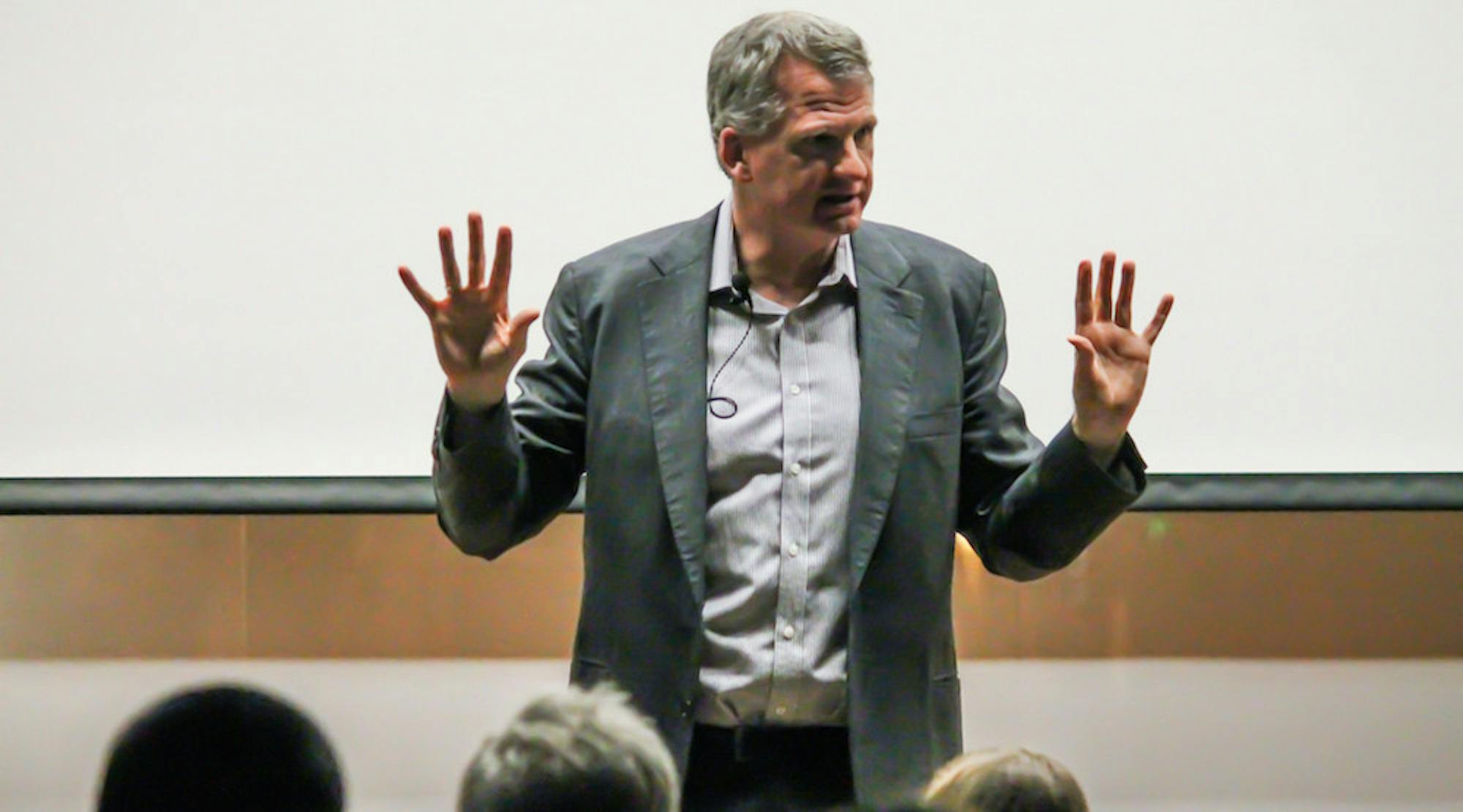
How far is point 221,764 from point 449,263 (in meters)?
0.79

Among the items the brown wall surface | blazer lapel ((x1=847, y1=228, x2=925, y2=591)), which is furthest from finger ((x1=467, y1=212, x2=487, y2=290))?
the brown wall surface

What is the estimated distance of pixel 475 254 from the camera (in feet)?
6.81

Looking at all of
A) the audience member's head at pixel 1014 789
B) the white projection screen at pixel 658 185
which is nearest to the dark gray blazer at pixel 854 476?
the audience member's head at pixel 1014 789

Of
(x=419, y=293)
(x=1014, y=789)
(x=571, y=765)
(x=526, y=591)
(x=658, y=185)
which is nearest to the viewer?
(x=571, y=765)

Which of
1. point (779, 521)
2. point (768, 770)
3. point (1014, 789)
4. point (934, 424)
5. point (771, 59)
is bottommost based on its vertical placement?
point (768, 770)

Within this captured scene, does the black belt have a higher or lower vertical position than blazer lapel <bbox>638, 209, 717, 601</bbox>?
lower

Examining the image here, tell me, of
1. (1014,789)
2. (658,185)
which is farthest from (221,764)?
(658,185)

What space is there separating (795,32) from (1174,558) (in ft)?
5.14

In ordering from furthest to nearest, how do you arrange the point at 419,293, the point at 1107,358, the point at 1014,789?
the point at 1107,358, the point at 419,293, the point at 1014,789

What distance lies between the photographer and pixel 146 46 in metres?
3.32

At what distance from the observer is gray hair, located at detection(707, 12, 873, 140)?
216 centimetres

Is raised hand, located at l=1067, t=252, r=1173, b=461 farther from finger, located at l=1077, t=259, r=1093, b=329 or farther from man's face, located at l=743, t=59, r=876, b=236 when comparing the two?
man's face, located at l=743, t=59, r=876, b=236

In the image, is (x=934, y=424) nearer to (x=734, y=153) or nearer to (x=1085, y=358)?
(x=1085, y=358)

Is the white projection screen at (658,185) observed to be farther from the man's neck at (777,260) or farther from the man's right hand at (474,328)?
the man's right hand at (474,328)
